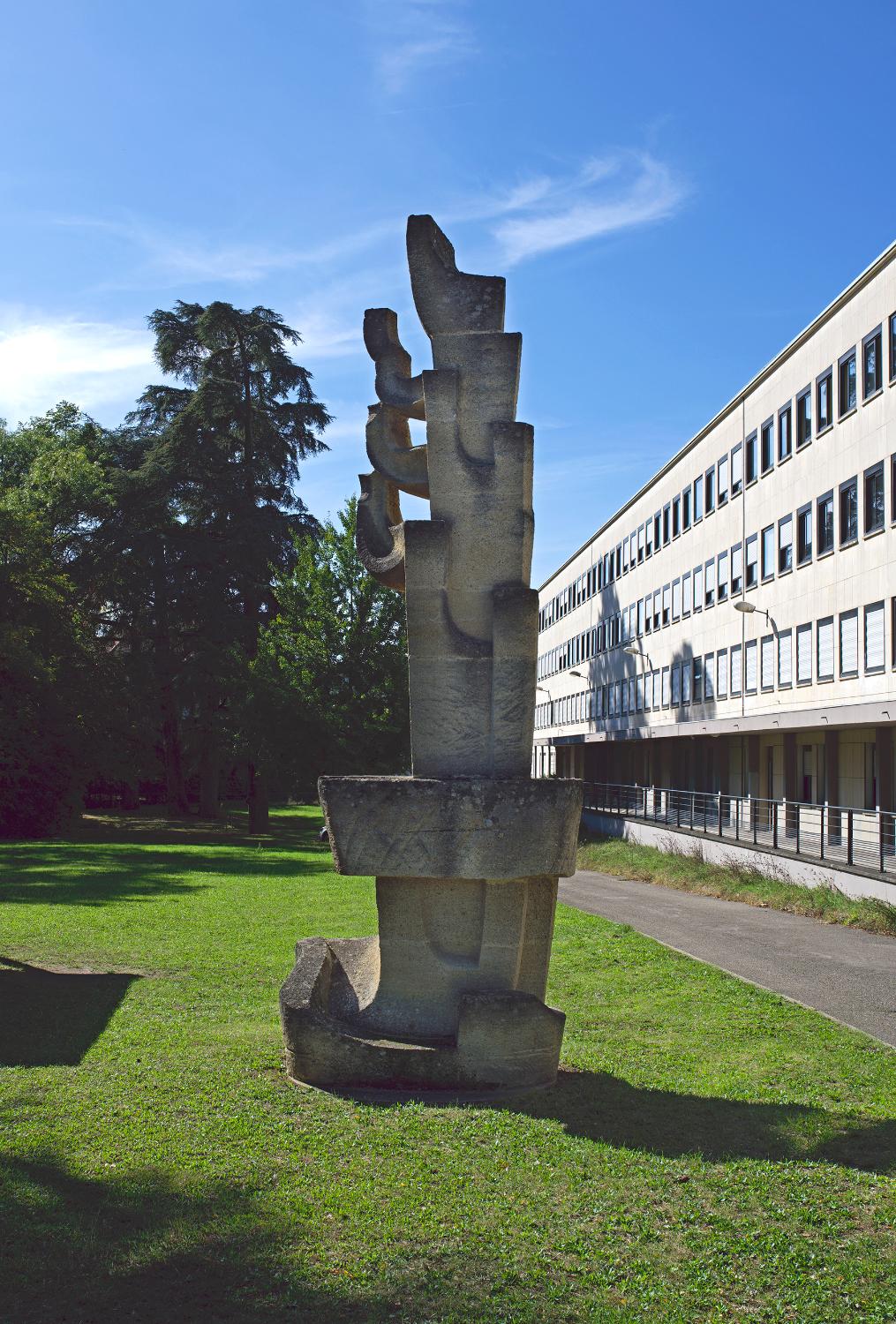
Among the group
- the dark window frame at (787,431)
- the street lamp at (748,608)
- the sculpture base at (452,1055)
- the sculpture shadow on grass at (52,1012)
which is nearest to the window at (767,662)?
the street lamp at (748,608)

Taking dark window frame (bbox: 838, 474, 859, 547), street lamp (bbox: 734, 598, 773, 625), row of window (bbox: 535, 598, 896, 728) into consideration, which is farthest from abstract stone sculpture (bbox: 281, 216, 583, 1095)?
street lamp (bbox: 734, 598, 773, 625)

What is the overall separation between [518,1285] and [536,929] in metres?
3.33

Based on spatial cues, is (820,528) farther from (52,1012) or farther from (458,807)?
(458,807)

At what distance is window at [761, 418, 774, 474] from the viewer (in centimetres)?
3269

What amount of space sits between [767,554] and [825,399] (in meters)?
5.73

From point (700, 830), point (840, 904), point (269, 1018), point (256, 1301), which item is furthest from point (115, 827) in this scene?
point (256, 1301)

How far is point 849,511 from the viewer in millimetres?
27406

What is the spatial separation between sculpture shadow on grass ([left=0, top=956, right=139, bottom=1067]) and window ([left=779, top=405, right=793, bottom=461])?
24.4 m

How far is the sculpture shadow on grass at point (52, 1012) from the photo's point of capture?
8.52 meters

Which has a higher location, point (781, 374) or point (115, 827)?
point (781, 374)

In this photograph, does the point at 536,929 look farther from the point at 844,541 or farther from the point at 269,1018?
the point at 844,541

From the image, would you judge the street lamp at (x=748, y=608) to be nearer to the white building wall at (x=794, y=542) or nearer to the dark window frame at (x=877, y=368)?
the white building wall at (x=794, y=542)

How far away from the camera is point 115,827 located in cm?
4284

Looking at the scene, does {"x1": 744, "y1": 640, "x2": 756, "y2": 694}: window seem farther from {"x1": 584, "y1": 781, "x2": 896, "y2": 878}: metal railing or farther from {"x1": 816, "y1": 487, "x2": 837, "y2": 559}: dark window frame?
{"x1": 816, "y1": 487, "x2": 837, "y2": 559}: dark window frame
